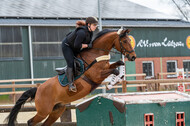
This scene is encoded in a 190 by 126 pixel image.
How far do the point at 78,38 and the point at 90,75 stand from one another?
0.61 m

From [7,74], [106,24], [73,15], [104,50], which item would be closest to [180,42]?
[106,24]

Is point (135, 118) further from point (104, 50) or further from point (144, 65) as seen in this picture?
point (144, 65)

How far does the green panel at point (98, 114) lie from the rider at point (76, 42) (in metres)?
0.45

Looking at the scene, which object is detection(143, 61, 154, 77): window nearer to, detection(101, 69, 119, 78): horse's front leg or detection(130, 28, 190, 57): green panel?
detection(130, 28, 190, 57): green panel

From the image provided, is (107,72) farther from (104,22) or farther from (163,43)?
(163,43)

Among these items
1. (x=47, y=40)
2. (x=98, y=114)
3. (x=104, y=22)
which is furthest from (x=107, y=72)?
(x=104, y=22)

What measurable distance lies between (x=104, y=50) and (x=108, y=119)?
1.08 metres

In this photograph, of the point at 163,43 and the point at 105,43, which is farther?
the point at 163,43

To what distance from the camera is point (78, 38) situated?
4.71m

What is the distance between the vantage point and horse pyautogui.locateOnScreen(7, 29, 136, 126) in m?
4.76

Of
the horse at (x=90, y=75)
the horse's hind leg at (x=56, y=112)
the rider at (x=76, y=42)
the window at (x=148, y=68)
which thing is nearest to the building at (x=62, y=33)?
the window at (x=148, y=68)

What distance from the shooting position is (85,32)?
4.79 meters

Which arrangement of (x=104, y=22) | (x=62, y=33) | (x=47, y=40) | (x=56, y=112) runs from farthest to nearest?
1. (x=104, y=22)
2. (x=62, y=33)
3. (x=47, y=40)
4. (x=56, y=112)

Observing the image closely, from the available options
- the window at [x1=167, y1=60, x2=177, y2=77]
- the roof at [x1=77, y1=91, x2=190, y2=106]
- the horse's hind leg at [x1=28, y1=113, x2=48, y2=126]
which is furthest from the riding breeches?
the window at [x1=167, y1=60, x2=177, y2=77]
